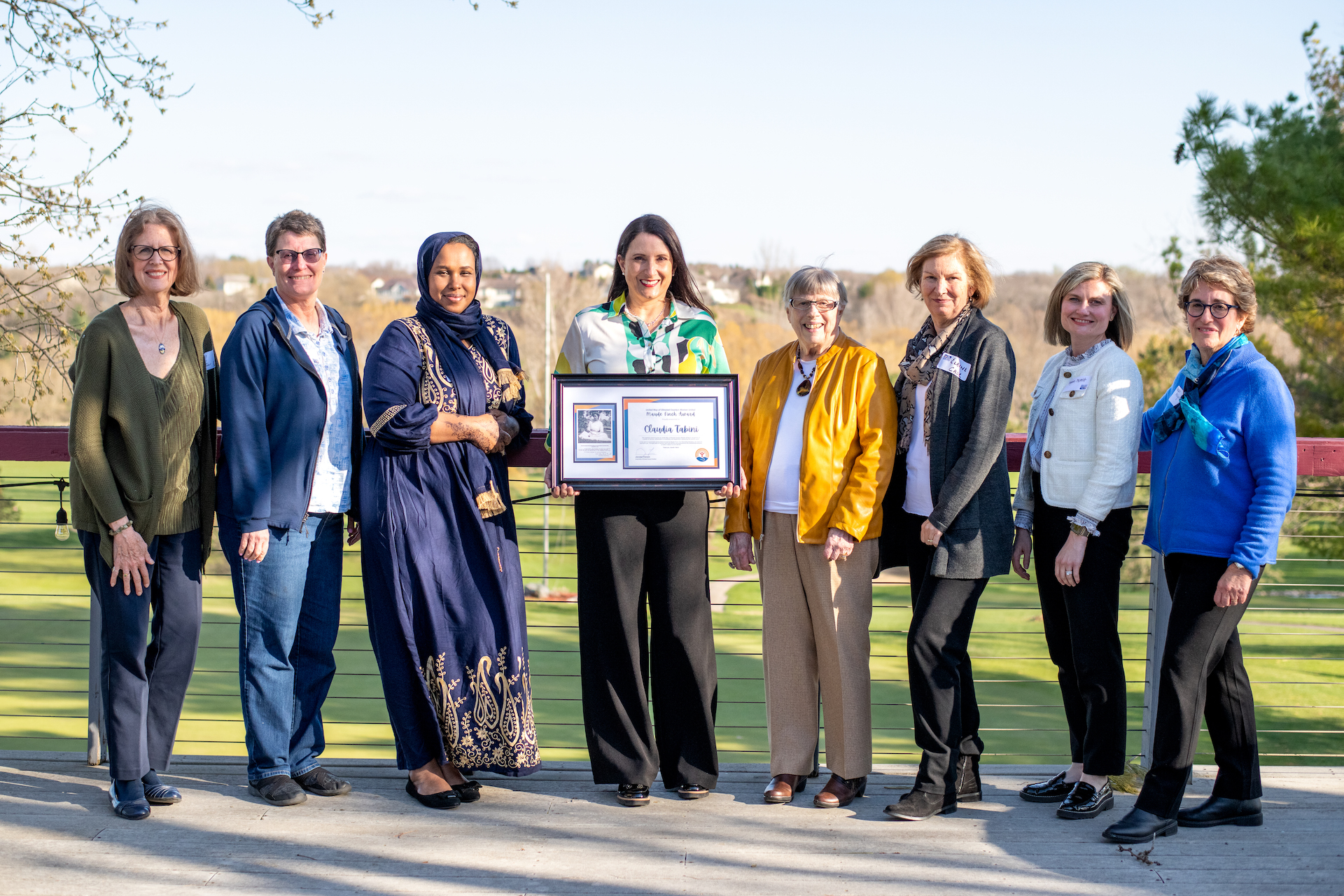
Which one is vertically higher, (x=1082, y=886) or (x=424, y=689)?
(x=424, y=689)

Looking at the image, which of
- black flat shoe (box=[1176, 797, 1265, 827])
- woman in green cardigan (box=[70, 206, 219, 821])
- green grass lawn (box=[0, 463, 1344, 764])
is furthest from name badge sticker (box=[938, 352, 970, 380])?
green grass lawn (box=[0, 463, 1344, 764])

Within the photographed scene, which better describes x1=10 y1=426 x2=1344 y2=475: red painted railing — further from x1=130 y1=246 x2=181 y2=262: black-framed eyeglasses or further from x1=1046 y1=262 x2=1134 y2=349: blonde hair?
x1=130 y1=246 x2=181 y2=262: black-framed eyeglasses

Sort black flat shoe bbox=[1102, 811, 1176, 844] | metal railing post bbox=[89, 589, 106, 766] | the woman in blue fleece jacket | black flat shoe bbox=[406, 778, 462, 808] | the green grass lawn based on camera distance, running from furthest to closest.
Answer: the green grass lawn
metal railing post bbox=[89, 589, 106, 766]
black flat shoe bbox=[406, 778, 462, 808]
black flat shoe bbox=[1102, 811, 1176, 844]
the woman in blue fleece jacket

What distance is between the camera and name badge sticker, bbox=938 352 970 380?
2.92 m

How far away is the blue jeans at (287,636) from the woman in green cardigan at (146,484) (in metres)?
0.16

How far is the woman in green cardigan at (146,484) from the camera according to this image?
2863mm

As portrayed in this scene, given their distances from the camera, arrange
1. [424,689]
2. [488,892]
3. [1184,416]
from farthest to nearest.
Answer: [424,689] < [1184,416] < [488,892]

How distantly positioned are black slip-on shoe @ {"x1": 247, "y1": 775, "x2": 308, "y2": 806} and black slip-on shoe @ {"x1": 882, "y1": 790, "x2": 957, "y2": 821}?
1.71m

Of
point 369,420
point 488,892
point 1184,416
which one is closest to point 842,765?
point 488,892

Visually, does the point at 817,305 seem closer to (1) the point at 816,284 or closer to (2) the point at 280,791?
(1) the point at 816,284

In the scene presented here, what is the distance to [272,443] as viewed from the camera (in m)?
2.97

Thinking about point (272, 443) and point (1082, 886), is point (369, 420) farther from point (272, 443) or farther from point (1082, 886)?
point (1082, 886)

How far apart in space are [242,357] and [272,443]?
251mm

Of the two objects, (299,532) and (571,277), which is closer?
(299,532)
